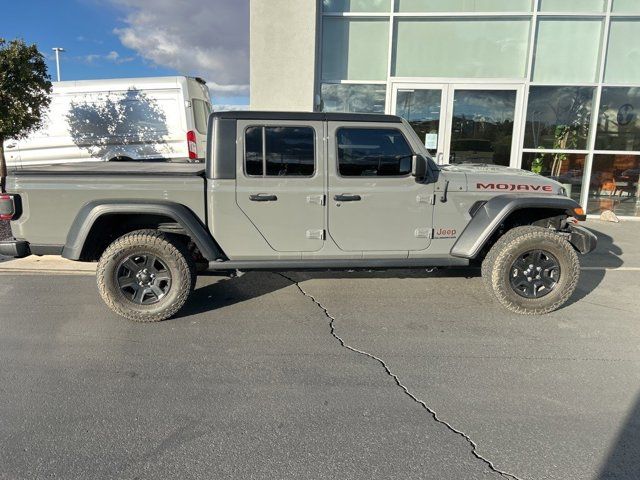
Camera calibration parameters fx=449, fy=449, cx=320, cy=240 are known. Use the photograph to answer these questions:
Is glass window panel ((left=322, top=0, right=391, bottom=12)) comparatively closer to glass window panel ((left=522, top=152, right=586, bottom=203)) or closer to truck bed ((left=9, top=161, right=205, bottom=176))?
glass window panel ((left=522, top=152, right=586, bottom=203))

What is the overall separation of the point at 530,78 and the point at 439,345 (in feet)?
24.7

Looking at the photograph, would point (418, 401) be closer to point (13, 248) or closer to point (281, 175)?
point (281, 175)

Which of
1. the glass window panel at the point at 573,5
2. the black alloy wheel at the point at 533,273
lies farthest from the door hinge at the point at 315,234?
the glass window panel at the point at 573,5

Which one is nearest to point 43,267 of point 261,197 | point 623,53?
point 261,197

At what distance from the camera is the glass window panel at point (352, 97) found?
376 inches

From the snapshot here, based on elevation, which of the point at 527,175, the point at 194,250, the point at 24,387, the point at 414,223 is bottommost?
the point at 24,387

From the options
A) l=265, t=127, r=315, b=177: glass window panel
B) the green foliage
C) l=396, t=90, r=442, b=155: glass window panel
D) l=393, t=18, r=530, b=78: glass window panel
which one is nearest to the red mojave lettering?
l=265, t=127, r=315, b=177: glass window panel

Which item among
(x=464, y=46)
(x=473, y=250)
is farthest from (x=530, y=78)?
(x=473, y=250)

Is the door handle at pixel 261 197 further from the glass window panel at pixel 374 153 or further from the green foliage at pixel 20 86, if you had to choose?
the green foliage at pixel 20 86

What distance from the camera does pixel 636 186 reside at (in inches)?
370

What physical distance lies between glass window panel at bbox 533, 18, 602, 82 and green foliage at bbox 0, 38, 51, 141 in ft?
30.3

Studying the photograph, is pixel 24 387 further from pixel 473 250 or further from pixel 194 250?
pixel 473 250

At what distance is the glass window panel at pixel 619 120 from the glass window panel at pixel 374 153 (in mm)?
7091

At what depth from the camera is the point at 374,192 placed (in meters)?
4.24
